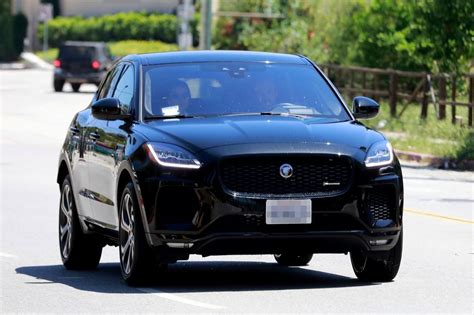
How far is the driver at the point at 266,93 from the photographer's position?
451 inches

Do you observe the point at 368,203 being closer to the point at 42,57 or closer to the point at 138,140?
the point at 138,140

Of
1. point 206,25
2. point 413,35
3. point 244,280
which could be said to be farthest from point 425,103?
point 244,280

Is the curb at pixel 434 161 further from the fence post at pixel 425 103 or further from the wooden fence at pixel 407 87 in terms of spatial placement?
the fence post at pixel 425 103

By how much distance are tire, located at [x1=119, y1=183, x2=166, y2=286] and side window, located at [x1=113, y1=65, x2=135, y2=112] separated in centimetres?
101

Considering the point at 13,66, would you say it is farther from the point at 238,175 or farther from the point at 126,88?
the point at 238,175

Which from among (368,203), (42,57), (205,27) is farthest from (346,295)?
(42,57)

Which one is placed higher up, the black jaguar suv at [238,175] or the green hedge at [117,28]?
the black jaguar suv at [238,175]

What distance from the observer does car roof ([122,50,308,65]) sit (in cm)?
1181

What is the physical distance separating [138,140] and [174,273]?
144 centimetres

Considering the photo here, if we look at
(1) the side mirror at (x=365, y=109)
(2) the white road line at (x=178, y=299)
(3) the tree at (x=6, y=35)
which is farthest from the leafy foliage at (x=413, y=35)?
(3) the tree at (x=6, y=35)

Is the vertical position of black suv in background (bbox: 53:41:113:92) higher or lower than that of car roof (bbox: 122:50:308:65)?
lower

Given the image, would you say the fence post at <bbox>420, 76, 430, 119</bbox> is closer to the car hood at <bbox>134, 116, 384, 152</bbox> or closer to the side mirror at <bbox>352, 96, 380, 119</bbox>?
the side mirror at <bbox>352, 96, 380, 119</bbox>

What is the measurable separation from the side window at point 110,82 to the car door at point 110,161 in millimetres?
414

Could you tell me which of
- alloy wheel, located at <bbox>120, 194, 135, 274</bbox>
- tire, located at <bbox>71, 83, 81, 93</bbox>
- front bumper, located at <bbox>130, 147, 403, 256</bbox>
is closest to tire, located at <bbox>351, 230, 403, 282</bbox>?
front bumper, located at <bbox>130, 147, 403, 256</bbox>
